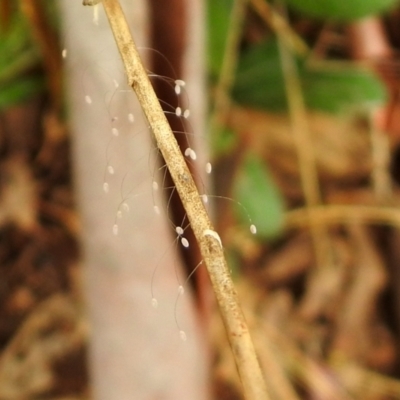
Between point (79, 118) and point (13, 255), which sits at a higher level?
point (79, 118)

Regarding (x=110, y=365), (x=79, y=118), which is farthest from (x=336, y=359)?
(x=79, y=118)

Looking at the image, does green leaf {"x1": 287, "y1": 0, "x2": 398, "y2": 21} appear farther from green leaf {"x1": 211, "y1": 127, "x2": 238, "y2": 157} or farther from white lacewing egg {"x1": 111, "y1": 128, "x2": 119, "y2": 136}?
white lacewing egg {"x1": 111, "y1": 128, "x2": 119, "y2": 136}

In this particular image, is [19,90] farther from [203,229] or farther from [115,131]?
[203,229]

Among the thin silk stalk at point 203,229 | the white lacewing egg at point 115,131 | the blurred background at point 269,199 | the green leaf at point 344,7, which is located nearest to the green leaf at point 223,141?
the blurred background at point 269,199

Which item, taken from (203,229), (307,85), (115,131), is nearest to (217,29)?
(307,85)

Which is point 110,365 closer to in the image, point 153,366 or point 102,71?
point 153,366

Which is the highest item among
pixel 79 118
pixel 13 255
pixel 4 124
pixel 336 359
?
pixel 79 118
